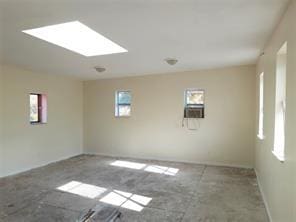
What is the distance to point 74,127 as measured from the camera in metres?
6.52

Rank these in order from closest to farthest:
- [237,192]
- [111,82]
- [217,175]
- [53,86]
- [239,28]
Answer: [239,28], [237,192], [217,175], [53,86], [111,82]

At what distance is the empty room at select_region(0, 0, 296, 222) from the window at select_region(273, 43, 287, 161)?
2 cm

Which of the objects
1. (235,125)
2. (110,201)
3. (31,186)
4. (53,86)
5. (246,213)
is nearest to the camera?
(246,213)

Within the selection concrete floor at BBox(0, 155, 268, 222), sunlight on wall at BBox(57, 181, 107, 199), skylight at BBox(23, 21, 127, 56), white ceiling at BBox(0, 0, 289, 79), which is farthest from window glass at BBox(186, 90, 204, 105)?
sunlight on wall at BBox(57, 181, 107, 199)

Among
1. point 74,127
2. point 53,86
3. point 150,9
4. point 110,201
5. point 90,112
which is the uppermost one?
point 150,9

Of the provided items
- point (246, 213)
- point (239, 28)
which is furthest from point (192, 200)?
point (239, 28)

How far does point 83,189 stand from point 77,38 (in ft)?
8.08

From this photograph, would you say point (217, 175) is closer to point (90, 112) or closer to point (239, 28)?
point (239, 28)

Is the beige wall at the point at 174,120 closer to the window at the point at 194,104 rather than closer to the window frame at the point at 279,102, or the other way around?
the window at the point at 194,104

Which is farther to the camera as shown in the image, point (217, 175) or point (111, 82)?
point (111, 82)

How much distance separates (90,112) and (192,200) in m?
4.33

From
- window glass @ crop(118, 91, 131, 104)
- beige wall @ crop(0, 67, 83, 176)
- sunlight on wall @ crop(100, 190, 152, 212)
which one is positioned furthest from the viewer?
window glass @ crop(118, 91, 131, 104)

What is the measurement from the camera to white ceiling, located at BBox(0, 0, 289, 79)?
2072 millimetres

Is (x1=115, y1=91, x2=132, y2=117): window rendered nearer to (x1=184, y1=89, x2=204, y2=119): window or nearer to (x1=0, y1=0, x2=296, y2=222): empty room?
(x1=0, y1=0, x2=296, y2=222): empty room
